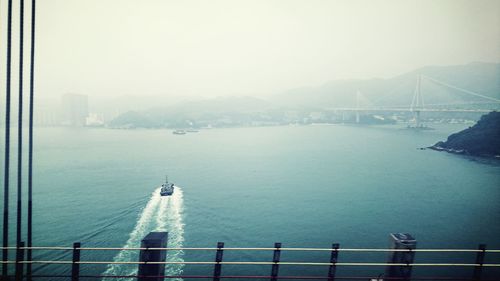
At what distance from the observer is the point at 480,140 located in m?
42.8

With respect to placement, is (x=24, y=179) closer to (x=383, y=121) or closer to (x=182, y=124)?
(x=182, y=124)

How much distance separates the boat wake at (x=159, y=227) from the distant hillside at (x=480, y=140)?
1726 inches

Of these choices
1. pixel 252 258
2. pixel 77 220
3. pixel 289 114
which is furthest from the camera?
pixel 289 114

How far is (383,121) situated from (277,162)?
297 feet

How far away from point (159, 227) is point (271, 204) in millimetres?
8255

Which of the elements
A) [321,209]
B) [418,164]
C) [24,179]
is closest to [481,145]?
[418,164]

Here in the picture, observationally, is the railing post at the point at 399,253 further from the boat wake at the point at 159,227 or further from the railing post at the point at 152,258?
the boat wake at the point at 159,227

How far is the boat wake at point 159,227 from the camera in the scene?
461 inches

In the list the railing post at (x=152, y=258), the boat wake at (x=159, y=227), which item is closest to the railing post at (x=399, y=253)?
the railing post at (x=152, y=258)

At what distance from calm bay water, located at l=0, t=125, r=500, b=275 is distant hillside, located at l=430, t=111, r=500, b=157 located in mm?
6514

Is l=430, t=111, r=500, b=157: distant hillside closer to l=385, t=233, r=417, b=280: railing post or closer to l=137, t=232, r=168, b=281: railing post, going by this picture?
A: l=385, t=233, r=417, b=280: railing post

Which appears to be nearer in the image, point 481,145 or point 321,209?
point 321,209

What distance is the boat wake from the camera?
11703 mm

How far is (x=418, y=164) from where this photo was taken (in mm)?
35969
